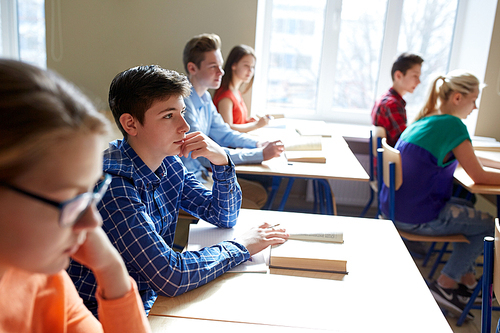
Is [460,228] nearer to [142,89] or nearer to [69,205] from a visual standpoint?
[142,89]

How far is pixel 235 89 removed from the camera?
10.2 ft

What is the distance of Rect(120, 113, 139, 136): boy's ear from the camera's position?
1.13 m

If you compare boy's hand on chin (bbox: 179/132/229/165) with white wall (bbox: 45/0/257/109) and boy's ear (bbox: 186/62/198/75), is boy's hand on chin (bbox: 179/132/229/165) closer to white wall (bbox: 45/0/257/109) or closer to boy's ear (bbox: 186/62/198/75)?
boy's ear (bbox: 186/62/198/75)

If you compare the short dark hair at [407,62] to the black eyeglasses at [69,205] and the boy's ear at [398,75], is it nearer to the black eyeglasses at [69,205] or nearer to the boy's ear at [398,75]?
the boy's ear at [398,75]

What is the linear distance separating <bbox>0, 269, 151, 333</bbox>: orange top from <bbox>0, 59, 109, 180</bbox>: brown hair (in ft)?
0.92

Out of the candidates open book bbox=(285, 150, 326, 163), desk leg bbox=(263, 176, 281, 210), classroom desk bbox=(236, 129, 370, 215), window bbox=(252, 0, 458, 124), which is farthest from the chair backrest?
window bbox=(252, 0, 458, 124)

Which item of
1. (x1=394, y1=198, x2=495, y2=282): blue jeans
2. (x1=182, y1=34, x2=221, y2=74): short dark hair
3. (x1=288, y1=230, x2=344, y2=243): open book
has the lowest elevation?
(x1=394, y1=198, x2=495, y2=282): blue jeans

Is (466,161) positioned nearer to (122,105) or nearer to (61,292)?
(122,105)

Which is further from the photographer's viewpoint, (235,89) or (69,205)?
(235,89)

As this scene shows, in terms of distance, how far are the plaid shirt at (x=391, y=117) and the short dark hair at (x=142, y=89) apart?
6.94ft

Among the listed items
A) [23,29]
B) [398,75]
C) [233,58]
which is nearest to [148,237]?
[233,58]

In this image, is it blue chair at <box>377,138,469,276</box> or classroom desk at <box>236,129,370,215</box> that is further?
blue chair at <box>377,138,469,276</box>

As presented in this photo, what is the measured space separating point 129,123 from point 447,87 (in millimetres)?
1862

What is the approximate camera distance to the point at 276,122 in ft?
10.9
